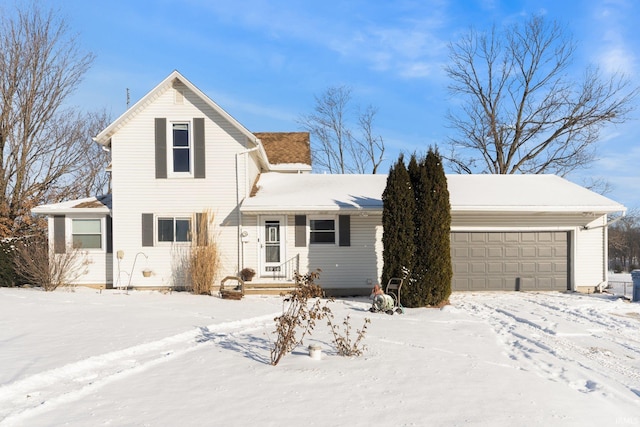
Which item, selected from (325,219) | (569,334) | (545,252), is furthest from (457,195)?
(569,334)

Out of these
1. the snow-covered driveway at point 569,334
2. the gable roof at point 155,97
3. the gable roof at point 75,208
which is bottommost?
the snow-covered driveway at point 569,334

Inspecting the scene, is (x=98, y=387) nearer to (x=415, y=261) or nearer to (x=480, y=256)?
(x=415, y=261)

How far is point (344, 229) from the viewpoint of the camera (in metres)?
13.2

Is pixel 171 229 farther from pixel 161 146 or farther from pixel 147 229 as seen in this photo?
pixel 161 146

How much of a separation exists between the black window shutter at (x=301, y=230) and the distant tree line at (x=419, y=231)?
2.84 meters

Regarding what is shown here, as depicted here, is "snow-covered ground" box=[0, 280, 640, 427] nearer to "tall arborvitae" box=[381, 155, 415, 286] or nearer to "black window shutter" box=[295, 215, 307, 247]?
"tall arborvitae" box=[381, 155, 415, 286]

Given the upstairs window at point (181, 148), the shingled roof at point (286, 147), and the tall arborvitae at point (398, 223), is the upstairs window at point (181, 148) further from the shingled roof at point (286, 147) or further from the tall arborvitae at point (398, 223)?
the tall arborvitae at point (398, 223)

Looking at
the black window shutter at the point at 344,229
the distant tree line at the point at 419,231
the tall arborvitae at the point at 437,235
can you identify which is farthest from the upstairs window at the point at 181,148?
the tall arborvitae at the point at 437,235

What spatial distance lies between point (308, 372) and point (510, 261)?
1044 centimetres

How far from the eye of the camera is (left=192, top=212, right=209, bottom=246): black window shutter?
12.9 m

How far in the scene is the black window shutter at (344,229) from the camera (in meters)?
13.2

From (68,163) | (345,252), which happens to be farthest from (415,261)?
(68,163)

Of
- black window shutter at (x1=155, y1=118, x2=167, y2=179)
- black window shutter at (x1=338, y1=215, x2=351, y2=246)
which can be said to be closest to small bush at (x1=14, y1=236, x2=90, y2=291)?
black window shutter at (x1=155, y1=118, x2=167, y2=179)

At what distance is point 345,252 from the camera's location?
13.3 metres
